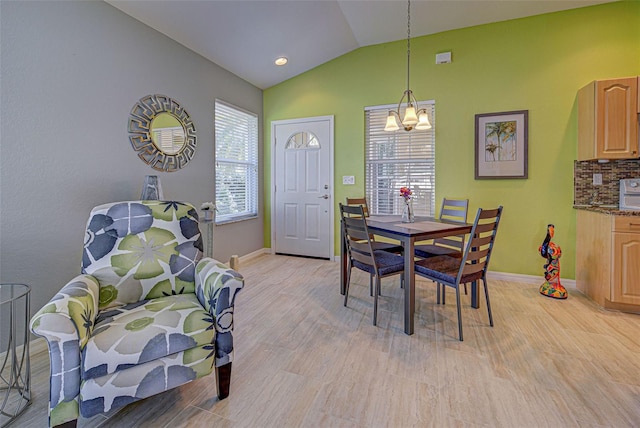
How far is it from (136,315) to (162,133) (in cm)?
211

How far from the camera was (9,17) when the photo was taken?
1.92 metres

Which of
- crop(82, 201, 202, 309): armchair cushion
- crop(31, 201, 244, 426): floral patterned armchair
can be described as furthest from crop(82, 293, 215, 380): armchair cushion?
crop(82, 201, 202, 309): armchair cushion

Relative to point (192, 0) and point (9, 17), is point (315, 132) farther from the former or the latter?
point (9, 17)

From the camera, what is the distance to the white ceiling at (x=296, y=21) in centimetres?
282

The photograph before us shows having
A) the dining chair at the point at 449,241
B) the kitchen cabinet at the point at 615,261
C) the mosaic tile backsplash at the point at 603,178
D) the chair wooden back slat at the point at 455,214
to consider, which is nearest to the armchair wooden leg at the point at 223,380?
the dining chair at the point at 449,241

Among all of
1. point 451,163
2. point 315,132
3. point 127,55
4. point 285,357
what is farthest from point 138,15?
point 451,163

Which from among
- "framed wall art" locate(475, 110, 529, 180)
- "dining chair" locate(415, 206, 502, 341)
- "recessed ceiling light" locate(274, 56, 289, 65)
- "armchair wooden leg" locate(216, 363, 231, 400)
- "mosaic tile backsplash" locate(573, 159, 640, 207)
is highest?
"recessed ceiling light" locate(274, 56, 289, 65)

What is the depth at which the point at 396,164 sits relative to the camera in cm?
407

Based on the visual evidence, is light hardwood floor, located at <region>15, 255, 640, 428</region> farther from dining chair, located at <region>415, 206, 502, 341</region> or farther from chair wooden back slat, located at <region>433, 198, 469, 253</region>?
chair wooden back slat, located at <region>433, 198, 469, 253</region>

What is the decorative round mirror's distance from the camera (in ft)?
9.14

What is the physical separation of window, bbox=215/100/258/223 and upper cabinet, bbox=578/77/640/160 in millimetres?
3955

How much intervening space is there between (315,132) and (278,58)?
1075mm

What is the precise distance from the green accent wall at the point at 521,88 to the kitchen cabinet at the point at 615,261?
50 centimetres

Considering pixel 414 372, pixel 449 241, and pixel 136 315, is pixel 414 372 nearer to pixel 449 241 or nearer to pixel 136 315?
pixel 136 315
